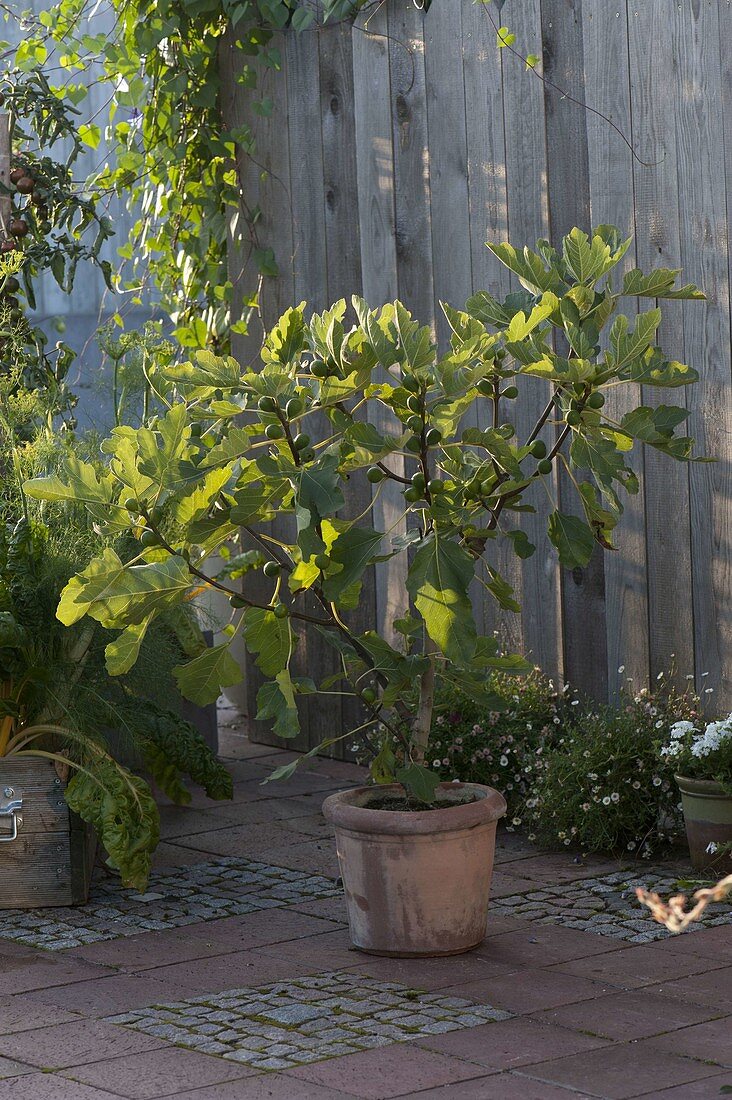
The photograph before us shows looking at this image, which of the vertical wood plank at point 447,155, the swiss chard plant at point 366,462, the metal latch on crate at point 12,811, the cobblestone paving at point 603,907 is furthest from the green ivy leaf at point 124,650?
the vertical wood plank at point 447,155

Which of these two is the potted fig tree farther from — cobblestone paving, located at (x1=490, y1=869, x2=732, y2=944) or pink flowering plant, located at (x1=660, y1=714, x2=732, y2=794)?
pink flowering plant, located at (x1=660, y1=714, x2=732, y2=794)

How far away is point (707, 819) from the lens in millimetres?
3961

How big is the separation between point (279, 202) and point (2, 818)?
2835 millimetres

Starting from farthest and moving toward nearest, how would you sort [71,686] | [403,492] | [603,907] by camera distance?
[71,686], [603,907], [403,492]

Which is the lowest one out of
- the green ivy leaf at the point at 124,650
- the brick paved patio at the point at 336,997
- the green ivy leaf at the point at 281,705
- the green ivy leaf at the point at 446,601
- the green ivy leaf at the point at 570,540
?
the brick paved patio at the point at 336,997

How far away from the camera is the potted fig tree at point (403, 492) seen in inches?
126

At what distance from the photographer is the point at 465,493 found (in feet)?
11.1

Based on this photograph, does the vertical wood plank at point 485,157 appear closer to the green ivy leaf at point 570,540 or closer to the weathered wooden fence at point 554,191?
the weathered wooden fence at point 554,191

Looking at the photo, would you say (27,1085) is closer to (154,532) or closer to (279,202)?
(154,532)

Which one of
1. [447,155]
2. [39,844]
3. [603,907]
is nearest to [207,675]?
[39,844]

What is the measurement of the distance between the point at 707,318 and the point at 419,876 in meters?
1.83

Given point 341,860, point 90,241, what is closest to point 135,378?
point 341,860

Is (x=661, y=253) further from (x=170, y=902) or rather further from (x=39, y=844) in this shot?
(x=39, y=844)

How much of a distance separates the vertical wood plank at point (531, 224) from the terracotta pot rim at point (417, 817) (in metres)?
1.27
